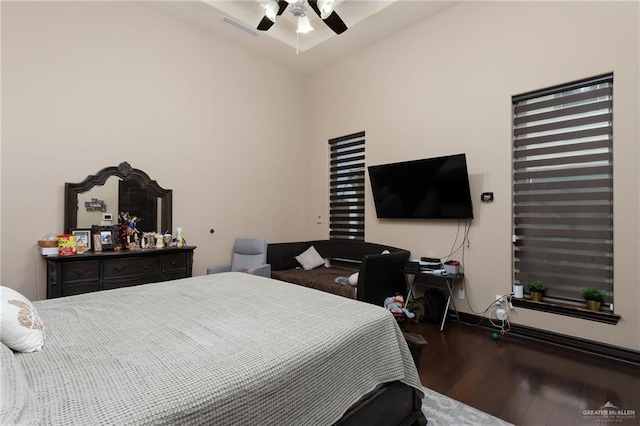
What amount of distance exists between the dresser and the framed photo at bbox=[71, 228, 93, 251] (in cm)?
27

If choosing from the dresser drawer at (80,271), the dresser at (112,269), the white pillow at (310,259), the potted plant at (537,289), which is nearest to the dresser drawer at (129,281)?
A: the dresser at (112,269)

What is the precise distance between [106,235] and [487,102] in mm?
4527

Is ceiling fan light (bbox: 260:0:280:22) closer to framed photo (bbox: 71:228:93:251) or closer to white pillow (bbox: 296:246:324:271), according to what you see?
framed photo (bbox: 71:228:93:251)

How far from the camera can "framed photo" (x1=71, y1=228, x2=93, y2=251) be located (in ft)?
10.6

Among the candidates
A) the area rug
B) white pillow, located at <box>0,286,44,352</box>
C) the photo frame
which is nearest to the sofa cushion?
the area rug

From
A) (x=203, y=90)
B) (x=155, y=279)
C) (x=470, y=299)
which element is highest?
(x=203, y=90)

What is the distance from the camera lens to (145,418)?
0.84 meters

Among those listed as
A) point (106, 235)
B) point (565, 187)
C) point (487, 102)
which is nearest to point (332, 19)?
point (487, 102)

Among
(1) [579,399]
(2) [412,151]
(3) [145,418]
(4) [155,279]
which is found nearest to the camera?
(3) [145,418]

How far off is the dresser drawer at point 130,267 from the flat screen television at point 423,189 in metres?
2.98

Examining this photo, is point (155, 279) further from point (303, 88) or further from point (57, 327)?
point (303, 88)

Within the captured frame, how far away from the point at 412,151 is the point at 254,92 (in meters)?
2.67

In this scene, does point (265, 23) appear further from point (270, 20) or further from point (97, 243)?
point (97, 243)

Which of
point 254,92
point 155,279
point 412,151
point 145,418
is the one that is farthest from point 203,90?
point 145,418
